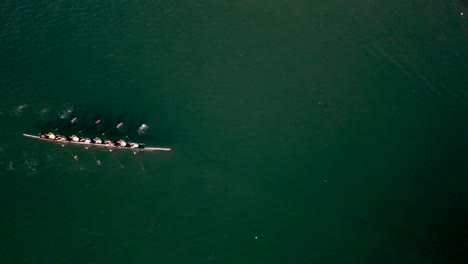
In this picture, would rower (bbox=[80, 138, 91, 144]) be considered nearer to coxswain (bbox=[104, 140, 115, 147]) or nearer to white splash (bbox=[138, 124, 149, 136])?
coxswain (bbox=[104, 140, 115, 147])

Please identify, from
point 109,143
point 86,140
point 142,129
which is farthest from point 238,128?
point 86,140

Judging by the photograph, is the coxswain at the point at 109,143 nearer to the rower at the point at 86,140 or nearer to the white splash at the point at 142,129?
the rower at the point at 86,140

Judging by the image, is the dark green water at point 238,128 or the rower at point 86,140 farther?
the rower at point 86,140

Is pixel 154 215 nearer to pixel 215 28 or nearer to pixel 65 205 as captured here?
pixel 65 205

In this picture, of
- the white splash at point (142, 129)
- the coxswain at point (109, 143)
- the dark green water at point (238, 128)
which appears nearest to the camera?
the dark green water at point (238, 128)

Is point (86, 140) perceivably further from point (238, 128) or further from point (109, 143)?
point (238, 128)

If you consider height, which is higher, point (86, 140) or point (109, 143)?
point (86, 140)

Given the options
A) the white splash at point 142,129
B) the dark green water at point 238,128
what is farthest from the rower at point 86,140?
the white splash at point 142,129

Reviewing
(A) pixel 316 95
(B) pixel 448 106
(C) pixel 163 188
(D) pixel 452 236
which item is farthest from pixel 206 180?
(B) pixel 448 106

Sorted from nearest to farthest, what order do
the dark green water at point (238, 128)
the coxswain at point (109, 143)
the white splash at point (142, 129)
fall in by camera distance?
the dark green water at point (238, 128) < the coxswain at point (109, 143) < the white splash at point (142, 129)
